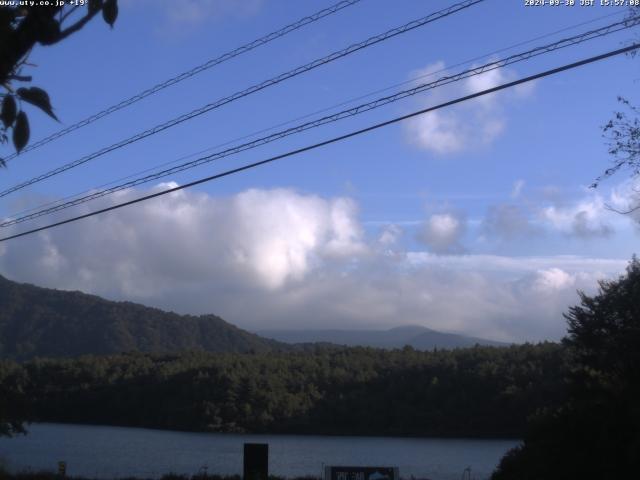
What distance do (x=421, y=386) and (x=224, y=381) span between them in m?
15.4

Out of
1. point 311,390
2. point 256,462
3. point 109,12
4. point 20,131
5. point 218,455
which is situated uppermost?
point 311,390

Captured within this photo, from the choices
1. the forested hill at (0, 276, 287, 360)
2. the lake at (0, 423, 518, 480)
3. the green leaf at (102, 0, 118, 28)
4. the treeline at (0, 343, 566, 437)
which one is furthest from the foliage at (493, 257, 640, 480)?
the forested hill at (0, 276, 287, 360)

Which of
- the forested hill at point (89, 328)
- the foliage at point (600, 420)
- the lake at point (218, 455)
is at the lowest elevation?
the lake at point (218, 455)

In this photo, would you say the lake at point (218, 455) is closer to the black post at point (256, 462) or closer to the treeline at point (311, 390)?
the treeline at point (311, 390)

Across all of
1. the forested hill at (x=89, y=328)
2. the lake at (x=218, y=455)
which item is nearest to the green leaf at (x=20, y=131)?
the lake at (x=218, y=455)

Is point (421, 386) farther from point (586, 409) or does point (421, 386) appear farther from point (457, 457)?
point (586, 409)

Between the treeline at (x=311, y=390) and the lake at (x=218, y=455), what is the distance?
103 inches

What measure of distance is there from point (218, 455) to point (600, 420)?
25.5 m

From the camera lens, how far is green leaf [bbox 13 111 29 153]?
414cm

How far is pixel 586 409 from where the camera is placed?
1606 cm

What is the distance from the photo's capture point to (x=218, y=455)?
37.7 metres

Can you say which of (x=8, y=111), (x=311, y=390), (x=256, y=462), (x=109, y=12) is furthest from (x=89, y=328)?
(x=109, y=12)

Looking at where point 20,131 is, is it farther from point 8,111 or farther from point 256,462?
point 256,462

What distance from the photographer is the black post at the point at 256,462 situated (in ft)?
53.2
